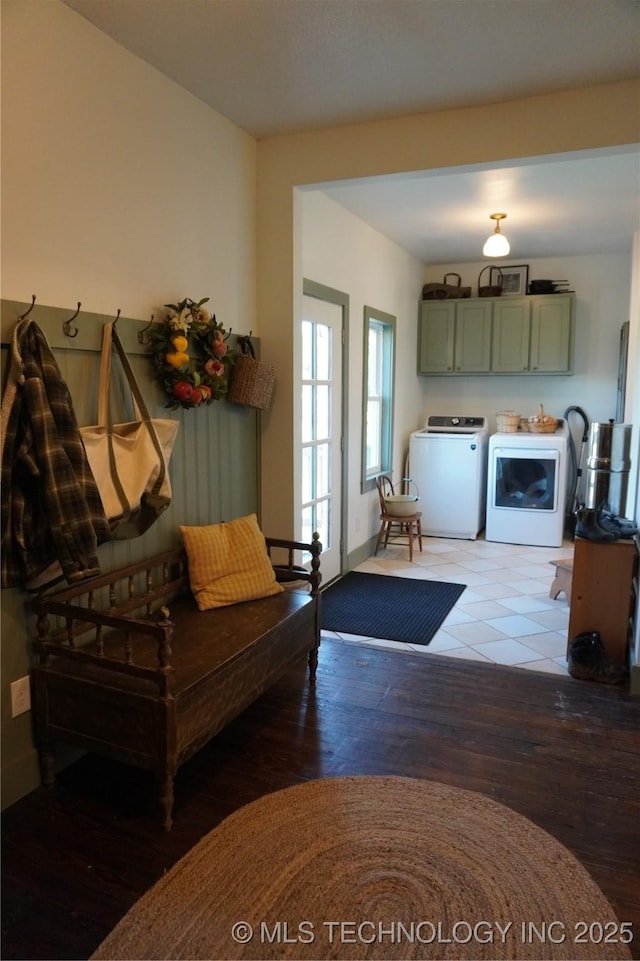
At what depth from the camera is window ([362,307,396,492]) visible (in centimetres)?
514

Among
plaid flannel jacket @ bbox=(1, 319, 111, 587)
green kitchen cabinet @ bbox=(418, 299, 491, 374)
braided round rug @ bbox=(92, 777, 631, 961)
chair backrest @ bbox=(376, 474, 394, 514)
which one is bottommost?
braided round rug @ bbox=(92, 777, 631, 961)

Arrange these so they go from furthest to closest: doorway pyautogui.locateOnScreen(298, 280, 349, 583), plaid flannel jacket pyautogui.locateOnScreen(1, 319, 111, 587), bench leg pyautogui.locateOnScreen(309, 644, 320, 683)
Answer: doorway pyautogui.locateOnScreen(298, 280, 349, 583), bench leg pyautogui.locateOnScreen(309, 644, 320, 683), plaid flannel jacket pyautogui.locateOnScreen(1, 319, 111, 587)

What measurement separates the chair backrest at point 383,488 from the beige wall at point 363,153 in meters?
2.05

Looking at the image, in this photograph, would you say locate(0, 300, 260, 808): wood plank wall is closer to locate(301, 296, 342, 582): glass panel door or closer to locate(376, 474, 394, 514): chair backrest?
locate(301, 296, 342, 582): glass panel door

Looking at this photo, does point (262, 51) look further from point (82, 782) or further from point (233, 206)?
point (82, 782)

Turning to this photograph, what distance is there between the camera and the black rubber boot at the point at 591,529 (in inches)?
126

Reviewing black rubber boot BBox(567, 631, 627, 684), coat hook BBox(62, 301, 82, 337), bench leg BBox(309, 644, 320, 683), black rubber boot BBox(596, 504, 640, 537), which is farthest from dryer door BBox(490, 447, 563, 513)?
coat hook BBox(62, 301, 82, 337)

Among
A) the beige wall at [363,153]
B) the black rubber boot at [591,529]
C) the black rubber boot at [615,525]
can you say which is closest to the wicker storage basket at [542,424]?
the black rubber boot at [615,525]

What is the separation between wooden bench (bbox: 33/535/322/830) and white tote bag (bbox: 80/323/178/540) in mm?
254

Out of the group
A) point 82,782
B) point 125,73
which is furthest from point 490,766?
point 125,73

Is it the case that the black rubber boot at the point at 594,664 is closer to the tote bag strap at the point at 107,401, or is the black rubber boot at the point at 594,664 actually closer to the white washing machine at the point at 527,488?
the tote bag strap at the point at 107,401

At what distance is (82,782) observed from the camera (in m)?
Result: 2.29

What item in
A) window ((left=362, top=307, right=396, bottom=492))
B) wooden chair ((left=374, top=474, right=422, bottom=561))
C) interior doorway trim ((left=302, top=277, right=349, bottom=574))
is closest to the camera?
interior doorway trim ((left=302, top=277, right=349, bottom=574))

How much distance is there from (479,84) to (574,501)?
447 cm
